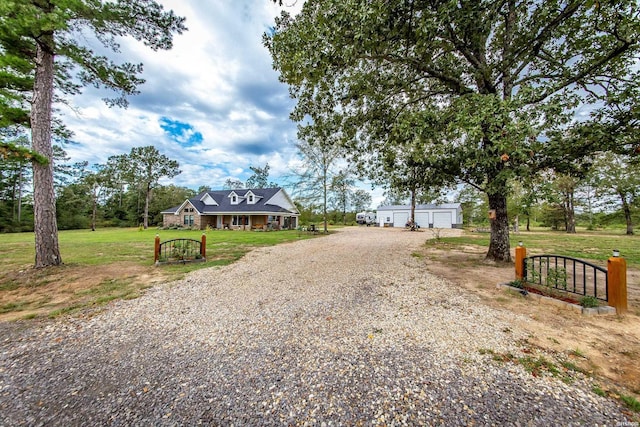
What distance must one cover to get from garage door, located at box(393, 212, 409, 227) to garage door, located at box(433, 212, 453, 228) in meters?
3.80

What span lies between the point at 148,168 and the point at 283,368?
37.8 m

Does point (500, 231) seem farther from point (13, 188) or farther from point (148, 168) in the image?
point (13, 188)

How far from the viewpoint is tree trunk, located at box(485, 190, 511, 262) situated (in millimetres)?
7695

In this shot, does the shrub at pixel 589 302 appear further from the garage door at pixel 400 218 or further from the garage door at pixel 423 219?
the garage door at pixel 400 218

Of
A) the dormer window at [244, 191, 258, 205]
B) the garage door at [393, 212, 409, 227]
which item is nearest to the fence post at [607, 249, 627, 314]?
the dormer window at [244, 191, 258, 205]

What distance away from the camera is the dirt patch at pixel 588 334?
247cm

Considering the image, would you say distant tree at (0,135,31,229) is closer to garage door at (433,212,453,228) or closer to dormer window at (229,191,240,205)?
dormer window at (229,191,240,205)

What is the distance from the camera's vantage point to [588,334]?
128 inches

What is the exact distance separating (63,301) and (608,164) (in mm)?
36870

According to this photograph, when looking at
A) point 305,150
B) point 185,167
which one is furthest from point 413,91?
point 185,167

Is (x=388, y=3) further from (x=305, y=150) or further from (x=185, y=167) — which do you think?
(x=185, y=167)

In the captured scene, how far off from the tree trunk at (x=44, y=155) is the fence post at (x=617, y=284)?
42.7 feet

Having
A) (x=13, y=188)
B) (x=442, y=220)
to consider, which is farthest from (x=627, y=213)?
(x=13, y=188)

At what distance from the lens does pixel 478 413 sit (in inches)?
77.2
